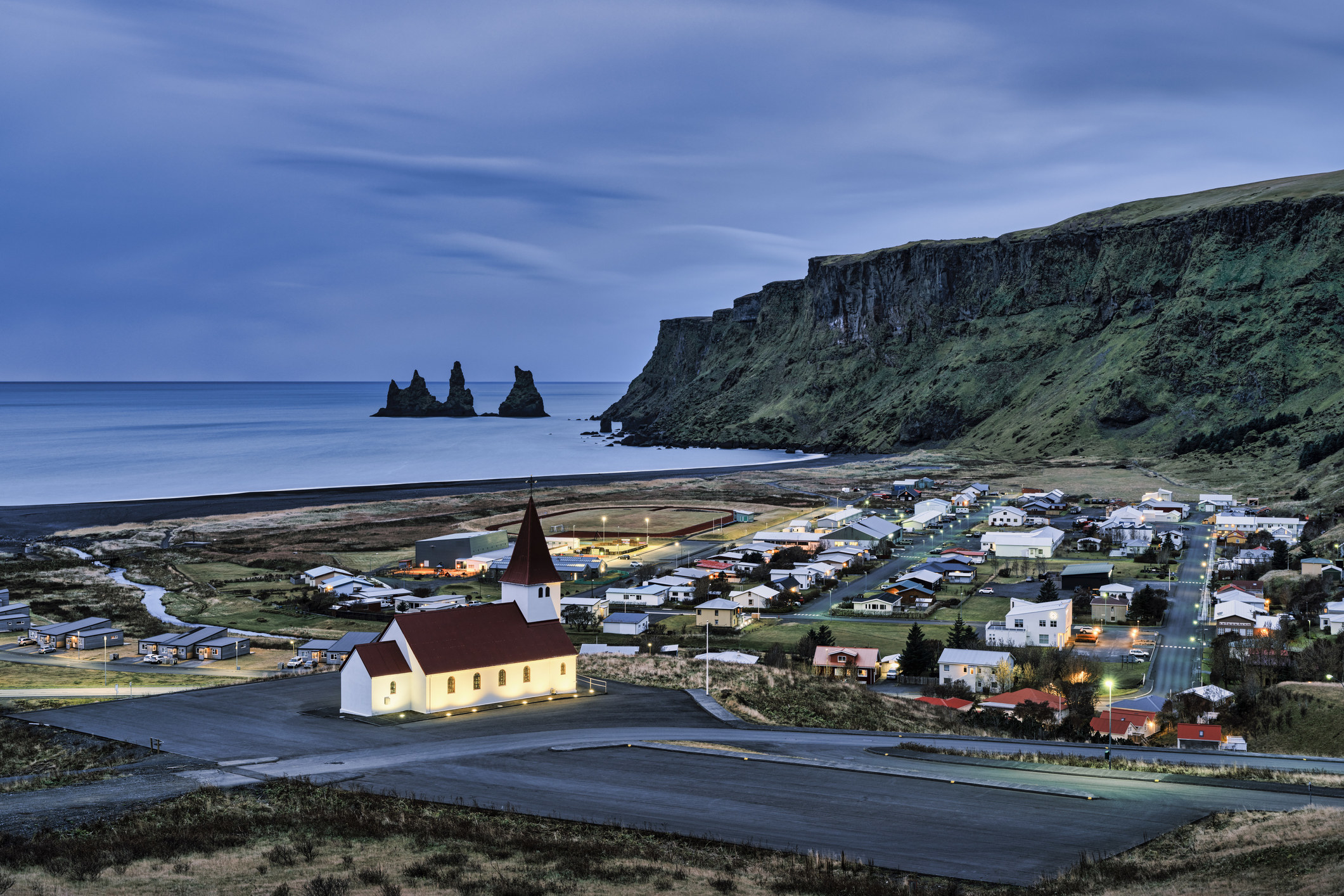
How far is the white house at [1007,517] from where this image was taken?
9381cm

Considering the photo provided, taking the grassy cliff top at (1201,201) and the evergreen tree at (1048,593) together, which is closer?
the evergreen tree at (1048,593)

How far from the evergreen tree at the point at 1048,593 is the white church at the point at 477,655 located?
3571cm

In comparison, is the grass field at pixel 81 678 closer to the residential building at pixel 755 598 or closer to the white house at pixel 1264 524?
the residential building at pixel 755 598

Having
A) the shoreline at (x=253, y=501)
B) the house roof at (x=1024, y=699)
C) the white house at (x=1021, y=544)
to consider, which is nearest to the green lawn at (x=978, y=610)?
the white house at (x=1021, y=544)

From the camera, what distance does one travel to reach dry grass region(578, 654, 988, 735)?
111 feet

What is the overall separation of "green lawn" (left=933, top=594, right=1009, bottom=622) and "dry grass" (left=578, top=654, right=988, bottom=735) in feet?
63.3

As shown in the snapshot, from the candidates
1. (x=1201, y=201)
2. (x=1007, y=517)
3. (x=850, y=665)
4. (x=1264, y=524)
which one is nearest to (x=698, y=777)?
(x=850, y=665)

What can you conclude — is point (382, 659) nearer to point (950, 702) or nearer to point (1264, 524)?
point (950, 702)

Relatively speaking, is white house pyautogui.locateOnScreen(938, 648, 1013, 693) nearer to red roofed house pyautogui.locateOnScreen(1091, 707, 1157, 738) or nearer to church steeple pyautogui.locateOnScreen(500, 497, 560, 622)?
red roofed house pyautogui.locateOnScreen(1091, 707, 1157, 738)

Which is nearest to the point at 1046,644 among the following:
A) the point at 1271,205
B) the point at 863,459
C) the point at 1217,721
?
the point at 1217,721

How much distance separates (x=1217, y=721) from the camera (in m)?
38.1

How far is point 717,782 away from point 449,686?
11.0 metres

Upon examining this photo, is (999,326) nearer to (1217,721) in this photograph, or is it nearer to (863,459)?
(863,459)

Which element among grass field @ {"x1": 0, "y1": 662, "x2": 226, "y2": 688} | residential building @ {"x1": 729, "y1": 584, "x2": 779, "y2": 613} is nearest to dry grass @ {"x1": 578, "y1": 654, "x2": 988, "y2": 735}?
grass field @ {"x1": 0, "y1": 662, "x2": 226, "y2": 688}
